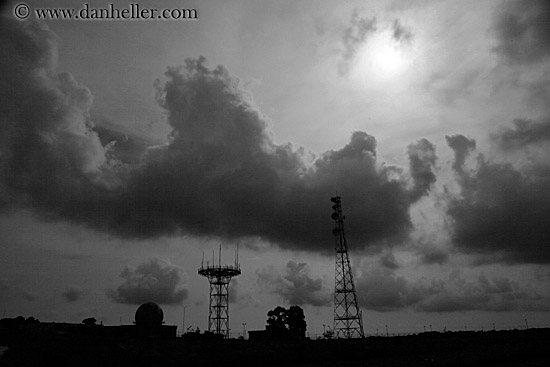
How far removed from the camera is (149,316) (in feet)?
237

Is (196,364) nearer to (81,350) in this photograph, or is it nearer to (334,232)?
(81,350)

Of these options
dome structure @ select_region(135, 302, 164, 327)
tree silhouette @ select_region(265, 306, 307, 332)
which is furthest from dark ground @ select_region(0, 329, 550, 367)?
tree silhouette @ select_region(265, 306, 307, 332)

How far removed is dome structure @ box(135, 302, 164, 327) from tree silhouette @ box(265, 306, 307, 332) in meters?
39.4

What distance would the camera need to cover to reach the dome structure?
2835 inches

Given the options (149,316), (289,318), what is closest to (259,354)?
(149,316)

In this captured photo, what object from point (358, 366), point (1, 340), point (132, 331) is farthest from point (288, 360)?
point (132, 331)

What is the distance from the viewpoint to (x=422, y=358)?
43.2 metres

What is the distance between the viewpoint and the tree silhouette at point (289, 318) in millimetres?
107562

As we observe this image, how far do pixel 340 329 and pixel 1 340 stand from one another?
135ft

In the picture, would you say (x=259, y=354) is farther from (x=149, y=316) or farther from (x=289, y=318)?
(x=289, y=318)

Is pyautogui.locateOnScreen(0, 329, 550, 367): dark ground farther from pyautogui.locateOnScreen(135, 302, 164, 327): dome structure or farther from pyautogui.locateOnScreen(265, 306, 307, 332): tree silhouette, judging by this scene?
pyautogui.locateOnScreen(265, 306, 307, 332): tree silhouette

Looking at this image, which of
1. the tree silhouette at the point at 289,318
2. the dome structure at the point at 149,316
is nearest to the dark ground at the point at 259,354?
the dome structure at the point at 149,316

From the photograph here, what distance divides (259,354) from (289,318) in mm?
67909

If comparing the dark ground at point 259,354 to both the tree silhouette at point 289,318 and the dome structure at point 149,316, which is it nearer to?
the dome structure at point 149,316
